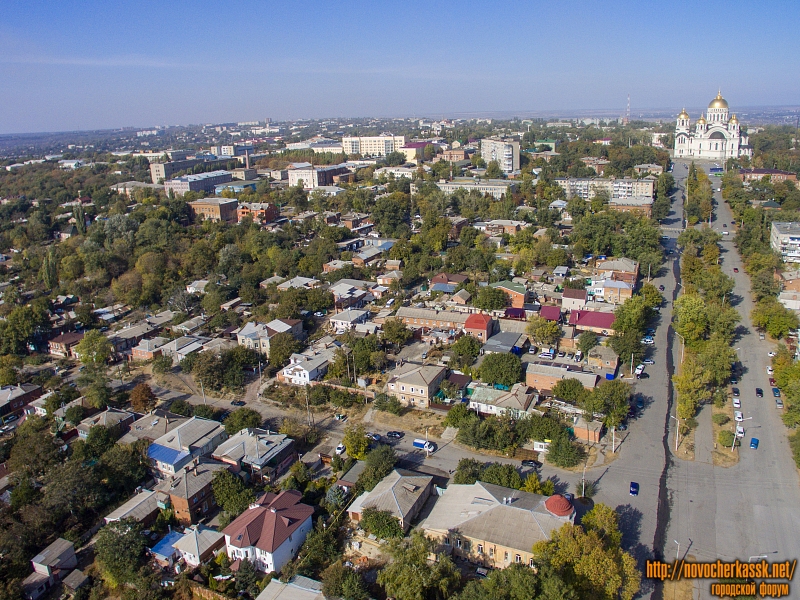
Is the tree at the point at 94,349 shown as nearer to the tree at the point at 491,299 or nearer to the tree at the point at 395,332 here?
the tree at the point at 395,332

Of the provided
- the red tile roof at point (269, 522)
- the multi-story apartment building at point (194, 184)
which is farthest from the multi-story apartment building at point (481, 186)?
the red tile roof at point (269, 522)

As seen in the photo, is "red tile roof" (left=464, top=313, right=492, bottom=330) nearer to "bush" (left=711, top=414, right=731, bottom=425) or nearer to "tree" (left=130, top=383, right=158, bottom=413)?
"bush" (left=711, top=414, right=731, bottom=425)

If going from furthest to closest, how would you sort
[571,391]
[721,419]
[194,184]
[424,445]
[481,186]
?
[194,184] → [481,186] → [571,391] → [721,419] → [424,445]

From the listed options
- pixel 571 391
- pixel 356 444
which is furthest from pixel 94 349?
pixel 571 391

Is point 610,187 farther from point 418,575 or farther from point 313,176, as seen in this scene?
point 418,575

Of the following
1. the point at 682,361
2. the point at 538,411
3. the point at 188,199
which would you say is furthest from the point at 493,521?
the point at 188,199
